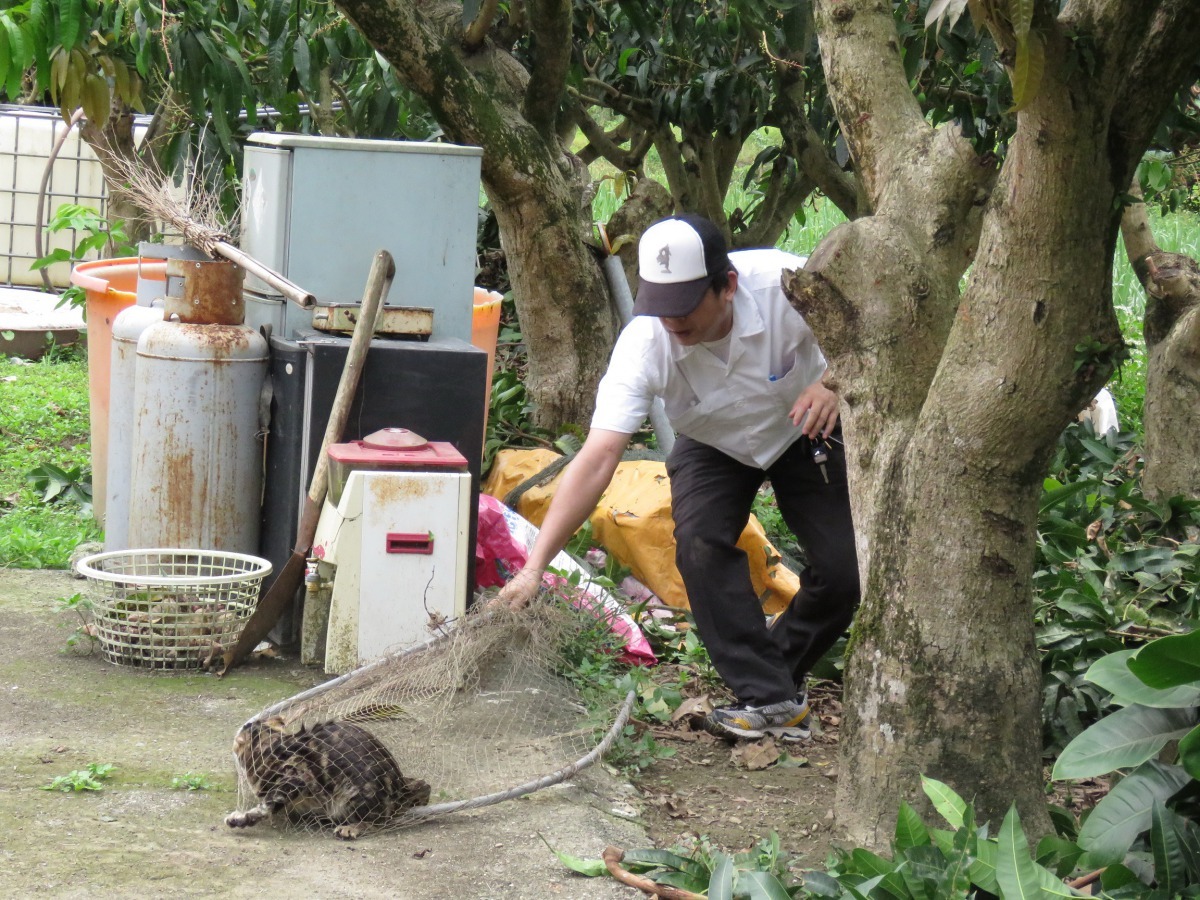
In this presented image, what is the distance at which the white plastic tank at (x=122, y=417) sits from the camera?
15.9 ft

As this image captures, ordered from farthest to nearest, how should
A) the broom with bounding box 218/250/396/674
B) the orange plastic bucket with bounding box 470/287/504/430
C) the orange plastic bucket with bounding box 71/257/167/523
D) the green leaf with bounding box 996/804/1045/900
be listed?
the orange plastic bucket with bounding box 470/287/504/430, the orange plastic bucket with bounding box 71/257/167/523, the broom with bounding box 218/250/396/674, the green leaf with bounding box 996/804/1045/900

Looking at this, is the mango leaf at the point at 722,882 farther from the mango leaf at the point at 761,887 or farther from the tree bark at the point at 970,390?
the tree bark at the point at 970,390

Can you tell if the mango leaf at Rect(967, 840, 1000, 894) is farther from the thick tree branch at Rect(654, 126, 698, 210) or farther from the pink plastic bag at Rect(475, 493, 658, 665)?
the thick tree branch at Rect(654, 126, 698, 210)

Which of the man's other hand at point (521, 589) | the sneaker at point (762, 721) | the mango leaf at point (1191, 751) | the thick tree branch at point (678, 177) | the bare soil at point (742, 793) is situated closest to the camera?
the mango leaf at point (1191, 751)

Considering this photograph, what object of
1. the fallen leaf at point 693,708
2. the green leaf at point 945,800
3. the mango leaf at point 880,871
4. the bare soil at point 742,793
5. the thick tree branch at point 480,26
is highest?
the thick tree branch at point 480,26

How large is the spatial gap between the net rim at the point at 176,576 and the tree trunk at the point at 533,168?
7.49 ft

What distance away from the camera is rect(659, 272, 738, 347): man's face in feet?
12.6

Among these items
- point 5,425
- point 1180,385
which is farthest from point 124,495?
point 1180,385

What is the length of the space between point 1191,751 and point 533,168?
14.2 feet

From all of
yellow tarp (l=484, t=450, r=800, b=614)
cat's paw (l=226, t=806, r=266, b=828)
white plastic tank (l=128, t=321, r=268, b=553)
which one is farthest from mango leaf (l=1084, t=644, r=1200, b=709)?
white plastic tank (l=128, t=321, r=268, b=553)

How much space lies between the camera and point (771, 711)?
403cm

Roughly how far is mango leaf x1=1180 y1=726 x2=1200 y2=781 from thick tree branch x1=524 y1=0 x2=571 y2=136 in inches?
178

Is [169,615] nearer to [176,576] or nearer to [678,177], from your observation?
[176,576]

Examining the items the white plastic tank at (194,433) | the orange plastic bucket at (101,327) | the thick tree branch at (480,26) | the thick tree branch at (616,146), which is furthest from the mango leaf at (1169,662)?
the thick tree branch at (616,146)
